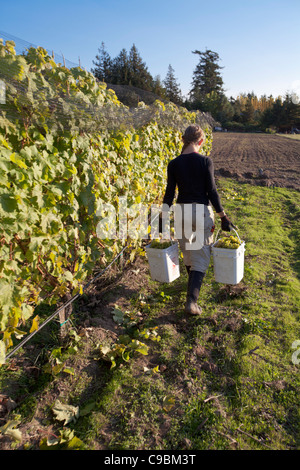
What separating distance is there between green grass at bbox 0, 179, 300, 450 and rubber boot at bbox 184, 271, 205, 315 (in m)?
0.11

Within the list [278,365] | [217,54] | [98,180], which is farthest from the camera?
[217,54]

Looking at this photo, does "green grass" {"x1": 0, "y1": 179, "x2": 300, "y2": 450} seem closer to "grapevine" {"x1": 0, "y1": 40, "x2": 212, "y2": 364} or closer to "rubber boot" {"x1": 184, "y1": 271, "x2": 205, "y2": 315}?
"rubber boot" {"x1": 184, "y1": 271, "x2": 205, "y2": 315}

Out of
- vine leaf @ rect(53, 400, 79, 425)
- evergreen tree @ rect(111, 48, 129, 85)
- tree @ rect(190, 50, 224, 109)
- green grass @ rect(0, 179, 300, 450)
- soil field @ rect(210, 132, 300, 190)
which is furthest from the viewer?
tree @ rect(190, 50, 224, 109)

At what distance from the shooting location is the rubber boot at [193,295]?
132 inches

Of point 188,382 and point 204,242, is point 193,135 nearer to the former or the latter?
point 204,242

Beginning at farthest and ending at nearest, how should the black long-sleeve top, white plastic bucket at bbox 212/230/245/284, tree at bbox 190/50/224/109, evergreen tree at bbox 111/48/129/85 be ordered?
tree at bbox 190/50/224/109 < evergreen tree at bbox 111/48/129/85 < white plastic bucket at bbox 212/230/245/284 < the black long-sleeve top

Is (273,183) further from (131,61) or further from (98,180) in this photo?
(131,61)

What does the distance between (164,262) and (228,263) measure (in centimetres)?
72

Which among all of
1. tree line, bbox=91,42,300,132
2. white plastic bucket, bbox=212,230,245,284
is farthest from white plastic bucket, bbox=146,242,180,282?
tree line, bbox=91,42,300,132

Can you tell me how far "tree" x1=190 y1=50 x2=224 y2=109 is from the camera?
2899 inches

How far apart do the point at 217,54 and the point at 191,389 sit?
85.7 metres

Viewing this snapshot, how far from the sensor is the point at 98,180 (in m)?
3.13

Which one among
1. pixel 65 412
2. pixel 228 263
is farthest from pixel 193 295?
pixel 65 412

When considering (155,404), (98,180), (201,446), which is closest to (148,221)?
(98,180)
